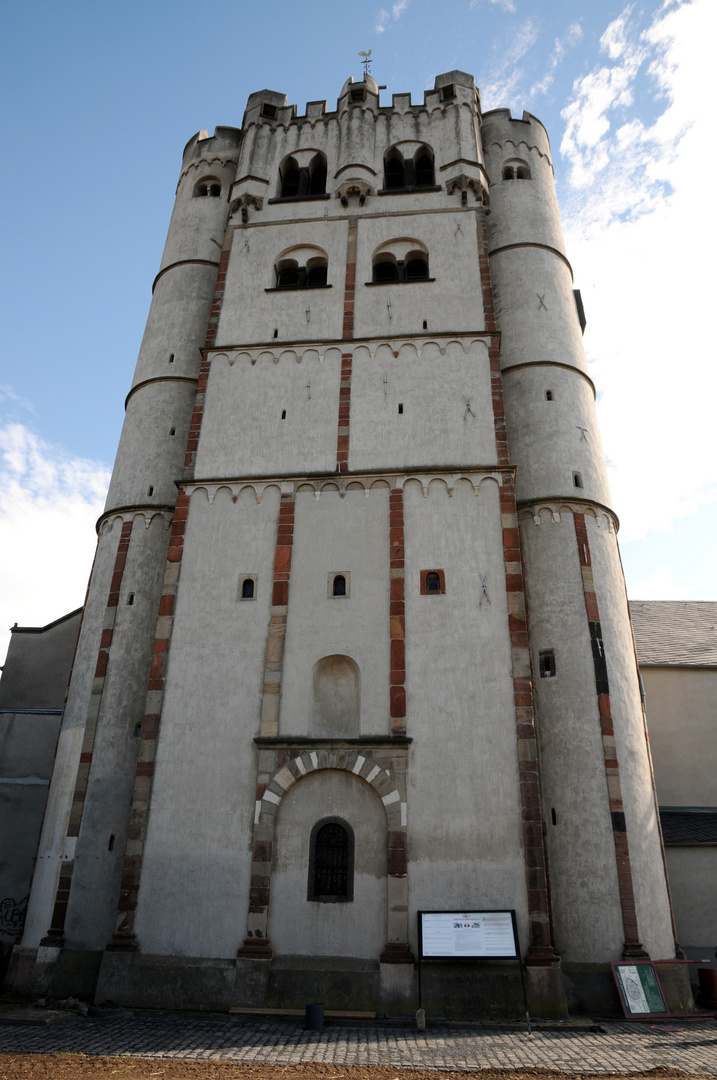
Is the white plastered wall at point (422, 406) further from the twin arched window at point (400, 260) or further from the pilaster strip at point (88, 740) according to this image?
the pilaster strip at point (88, 740)

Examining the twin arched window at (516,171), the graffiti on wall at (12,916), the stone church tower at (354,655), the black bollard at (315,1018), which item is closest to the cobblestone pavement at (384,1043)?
the black bollard at (315,1018)

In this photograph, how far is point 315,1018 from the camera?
12.6 metres

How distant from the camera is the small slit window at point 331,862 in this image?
15.0m

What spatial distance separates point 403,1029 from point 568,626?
9036mm

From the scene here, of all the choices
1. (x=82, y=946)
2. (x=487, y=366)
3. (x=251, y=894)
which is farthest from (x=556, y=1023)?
(x=487, y=366)

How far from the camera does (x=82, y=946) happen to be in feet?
50.9

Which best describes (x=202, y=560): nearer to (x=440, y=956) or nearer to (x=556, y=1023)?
(x=440, y=956)

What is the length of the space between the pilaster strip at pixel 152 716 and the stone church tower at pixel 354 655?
59 millimetres

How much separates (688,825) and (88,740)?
50.3 feet

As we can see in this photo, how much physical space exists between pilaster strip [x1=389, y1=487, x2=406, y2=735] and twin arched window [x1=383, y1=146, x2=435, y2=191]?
523 inches

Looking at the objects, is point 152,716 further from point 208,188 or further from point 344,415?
point 208,188

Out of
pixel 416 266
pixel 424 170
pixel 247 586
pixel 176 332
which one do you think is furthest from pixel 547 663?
pixel 424 170

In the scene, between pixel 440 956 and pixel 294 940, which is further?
pixel 294 940

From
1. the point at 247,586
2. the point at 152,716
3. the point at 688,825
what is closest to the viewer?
the point at 152,716
